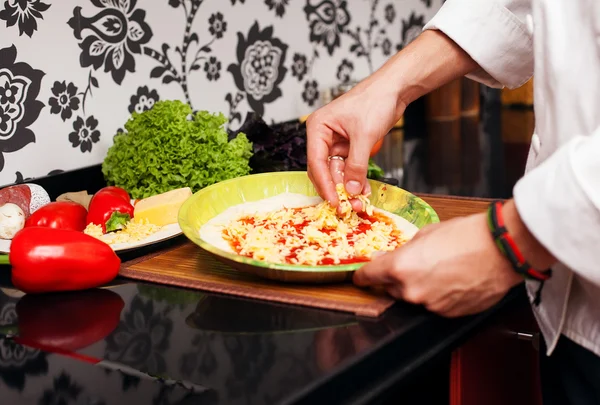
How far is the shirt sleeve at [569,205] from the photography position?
79 cm

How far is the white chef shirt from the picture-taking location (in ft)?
2.63

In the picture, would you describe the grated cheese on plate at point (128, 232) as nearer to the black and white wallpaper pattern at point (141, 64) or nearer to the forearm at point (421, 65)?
the black and white wallpaper pattern at point (141, 64)

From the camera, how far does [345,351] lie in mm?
857

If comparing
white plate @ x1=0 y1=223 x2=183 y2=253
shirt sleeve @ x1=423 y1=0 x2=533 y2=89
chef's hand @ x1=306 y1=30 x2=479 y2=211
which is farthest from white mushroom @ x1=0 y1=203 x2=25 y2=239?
shirt sleeve @ x1=423 y1=0 x2=533 y2=89

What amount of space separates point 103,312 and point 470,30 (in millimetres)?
755

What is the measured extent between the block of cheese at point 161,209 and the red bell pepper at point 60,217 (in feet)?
0.35

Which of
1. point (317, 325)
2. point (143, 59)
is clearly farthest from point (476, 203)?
point (143, 59)

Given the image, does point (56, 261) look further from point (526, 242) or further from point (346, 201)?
point (526, 242)

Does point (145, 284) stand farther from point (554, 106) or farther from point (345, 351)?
point (554, 106)

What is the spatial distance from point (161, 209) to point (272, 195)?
0.71 ft

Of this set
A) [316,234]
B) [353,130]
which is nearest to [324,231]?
[316,234]

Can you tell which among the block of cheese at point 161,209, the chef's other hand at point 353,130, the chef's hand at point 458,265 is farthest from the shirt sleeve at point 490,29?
Answer: the block of cheese at point 161,209

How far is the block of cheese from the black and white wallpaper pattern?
1.01 ft

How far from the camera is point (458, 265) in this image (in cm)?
88
